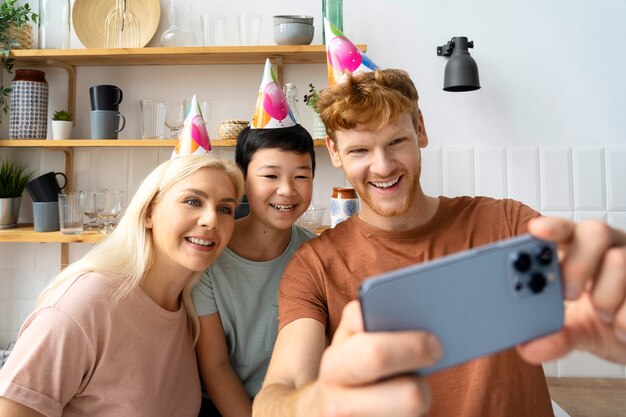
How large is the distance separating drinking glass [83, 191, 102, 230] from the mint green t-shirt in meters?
0.74

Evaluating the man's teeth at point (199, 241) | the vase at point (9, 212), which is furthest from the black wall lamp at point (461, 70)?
the vase at point (9, 212)

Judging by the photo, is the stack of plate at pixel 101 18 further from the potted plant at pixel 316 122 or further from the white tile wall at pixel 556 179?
the white tile wall at pixel 556 179

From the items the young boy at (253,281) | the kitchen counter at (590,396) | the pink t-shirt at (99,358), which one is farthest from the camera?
the kitchen counter at (590,396)

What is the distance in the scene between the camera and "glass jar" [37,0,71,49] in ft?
5.52

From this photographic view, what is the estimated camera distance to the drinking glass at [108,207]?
1526mm

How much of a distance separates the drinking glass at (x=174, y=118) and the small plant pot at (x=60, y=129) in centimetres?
39

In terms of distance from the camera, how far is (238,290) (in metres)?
1.03

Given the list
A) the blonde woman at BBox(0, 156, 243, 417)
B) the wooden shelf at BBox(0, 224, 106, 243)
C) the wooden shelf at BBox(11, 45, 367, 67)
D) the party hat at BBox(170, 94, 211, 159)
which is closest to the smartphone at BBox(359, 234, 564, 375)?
the blonde woman at BBox(0, 156, 243, 417)

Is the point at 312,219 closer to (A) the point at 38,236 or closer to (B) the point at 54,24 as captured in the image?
(A) the point at 38,236

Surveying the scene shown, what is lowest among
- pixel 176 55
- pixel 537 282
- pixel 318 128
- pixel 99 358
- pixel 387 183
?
pixel 99 358

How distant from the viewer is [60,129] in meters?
1.62

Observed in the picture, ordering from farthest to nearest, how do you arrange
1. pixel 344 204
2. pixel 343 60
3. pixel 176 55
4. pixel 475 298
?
pixel 176 55, pixel 344 204, pixel 343 60, pixel 475 298

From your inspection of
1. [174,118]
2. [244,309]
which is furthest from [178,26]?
[244,309]

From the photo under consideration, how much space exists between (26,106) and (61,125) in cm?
14
